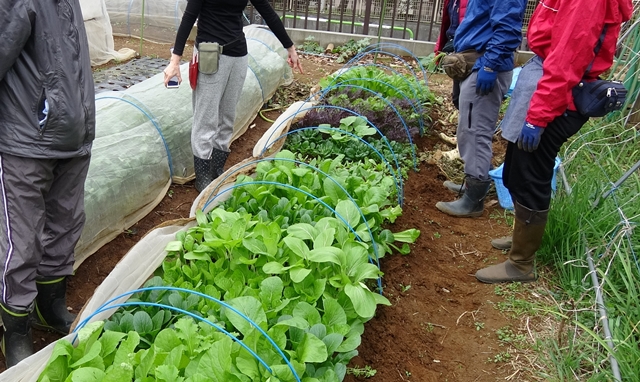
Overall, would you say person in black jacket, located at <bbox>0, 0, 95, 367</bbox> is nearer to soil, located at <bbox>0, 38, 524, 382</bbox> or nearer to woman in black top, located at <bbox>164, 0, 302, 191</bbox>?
soil, located at <bbox>0, 38, 524, 382</bbox>

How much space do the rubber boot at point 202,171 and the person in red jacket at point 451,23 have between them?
2.04 m

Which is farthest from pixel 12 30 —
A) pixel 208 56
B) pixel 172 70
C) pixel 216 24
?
pixel 216 24

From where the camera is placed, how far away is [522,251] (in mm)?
3201

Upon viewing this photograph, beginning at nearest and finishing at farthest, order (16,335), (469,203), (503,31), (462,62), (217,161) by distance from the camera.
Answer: (16,335)
(503,31)
(462,62)
(469,203)
(217,161)

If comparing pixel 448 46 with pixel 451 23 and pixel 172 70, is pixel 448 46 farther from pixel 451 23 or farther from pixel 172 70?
pixel 172 70

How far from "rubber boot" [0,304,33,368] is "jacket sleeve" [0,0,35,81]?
992 millimetres

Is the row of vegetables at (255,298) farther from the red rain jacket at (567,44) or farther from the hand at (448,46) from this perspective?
the hand at (448,46)

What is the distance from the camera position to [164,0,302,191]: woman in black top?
3.69 metres

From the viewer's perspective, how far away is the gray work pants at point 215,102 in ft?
12.5

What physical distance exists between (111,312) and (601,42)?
254cm

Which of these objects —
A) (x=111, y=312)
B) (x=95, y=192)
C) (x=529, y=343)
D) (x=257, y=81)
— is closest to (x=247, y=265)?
(x=111, y=312)

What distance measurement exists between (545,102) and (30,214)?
2382mm

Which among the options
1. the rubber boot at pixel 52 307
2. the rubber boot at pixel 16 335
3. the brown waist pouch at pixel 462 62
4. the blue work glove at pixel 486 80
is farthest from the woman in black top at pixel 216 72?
the rubber boot at pixel 16 335

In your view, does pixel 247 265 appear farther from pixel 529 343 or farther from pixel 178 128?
pixel 178 128
